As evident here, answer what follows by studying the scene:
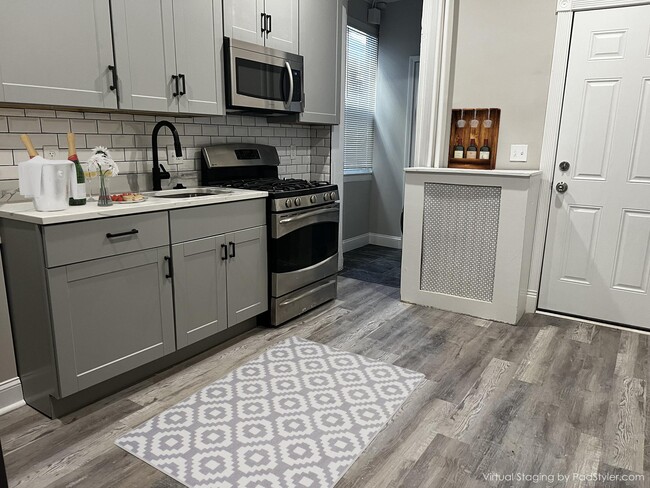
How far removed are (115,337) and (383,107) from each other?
3990mm

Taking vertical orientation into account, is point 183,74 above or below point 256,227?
above

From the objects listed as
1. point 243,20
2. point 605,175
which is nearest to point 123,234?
point 243,20

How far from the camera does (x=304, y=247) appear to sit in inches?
125

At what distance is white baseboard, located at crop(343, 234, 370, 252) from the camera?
525cm

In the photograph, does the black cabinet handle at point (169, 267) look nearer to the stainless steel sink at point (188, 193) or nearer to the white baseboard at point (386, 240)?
the stainless steel sink at point (188, 193)

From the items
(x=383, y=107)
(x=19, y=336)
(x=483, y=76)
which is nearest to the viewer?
(x=19, y=336)

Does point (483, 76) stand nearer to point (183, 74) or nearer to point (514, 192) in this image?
point (514, 192)

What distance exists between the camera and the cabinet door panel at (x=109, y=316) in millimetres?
1974

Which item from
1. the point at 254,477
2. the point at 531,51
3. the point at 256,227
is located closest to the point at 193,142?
the point at 256,227

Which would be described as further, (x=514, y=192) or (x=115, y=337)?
(x=514, y=192)

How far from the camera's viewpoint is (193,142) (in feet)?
10.4

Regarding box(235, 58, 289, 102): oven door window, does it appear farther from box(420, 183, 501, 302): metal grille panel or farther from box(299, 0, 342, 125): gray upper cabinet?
box(420, 183, 501, 302): metal grille panel

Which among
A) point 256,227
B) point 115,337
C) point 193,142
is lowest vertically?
point 115,337

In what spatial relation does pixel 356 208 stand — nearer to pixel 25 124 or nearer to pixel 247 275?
pixel 247 275
